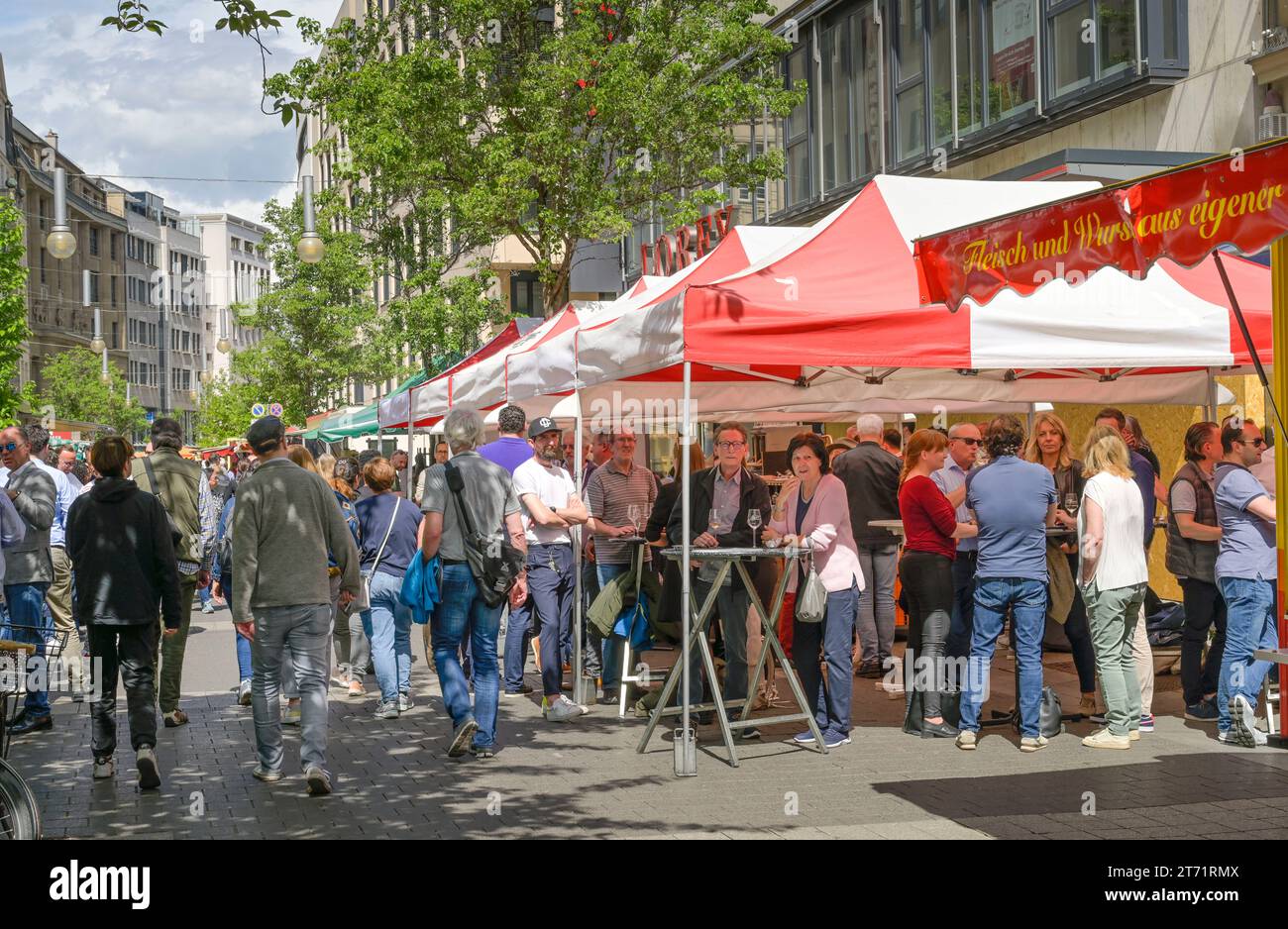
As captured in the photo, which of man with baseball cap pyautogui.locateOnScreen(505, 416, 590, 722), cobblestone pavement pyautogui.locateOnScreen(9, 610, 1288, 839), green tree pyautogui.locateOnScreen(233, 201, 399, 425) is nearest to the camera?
cobblestone pavement pyautogui.locateOnScreen(9, 610, 1288, 839)

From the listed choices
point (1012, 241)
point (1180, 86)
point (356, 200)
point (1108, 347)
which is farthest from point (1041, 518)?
point (356, 200)

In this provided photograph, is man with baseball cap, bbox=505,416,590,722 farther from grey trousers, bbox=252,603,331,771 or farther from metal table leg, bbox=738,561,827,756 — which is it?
grey trousers, bbox=252,603,331,771

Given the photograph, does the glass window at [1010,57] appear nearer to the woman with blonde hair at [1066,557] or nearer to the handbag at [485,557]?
the woman with blonde hair at [1066,557]

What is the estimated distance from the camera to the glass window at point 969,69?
60.9ft

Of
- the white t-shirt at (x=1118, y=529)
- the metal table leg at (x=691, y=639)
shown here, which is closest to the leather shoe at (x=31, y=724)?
the metal table leg at (x=691, y=639)

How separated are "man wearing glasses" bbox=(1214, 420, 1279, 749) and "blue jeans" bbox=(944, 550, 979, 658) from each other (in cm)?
152

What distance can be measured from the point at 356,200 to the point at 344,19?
4.16m

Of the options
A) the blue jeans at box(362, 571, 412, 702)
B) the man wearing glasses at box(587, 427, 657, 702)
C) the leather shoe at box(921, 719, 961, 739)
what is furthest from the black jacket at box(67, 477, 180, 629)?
the leather shoe at box(921, 719, 961, 739)

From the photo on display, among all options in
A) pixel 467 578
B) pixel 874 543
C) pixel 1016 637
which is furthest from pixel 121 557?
pixel 874 543

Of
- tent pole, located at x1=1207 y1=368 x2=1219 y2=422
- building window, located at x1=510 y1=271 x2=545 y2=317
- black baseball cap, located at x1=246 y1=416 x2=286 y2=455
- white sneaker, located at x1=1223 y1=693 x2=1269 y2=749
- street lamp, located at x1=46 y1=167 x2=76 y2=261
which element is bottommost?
white sneaker, located at x1=1223 y1=693 x2=1269 y2=749

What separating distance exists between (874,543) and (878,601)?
0.48m

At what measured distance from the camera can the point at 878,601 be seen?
40.1 ft

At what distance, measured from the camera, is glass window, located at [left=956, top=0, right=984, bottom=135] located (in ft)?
60.9
